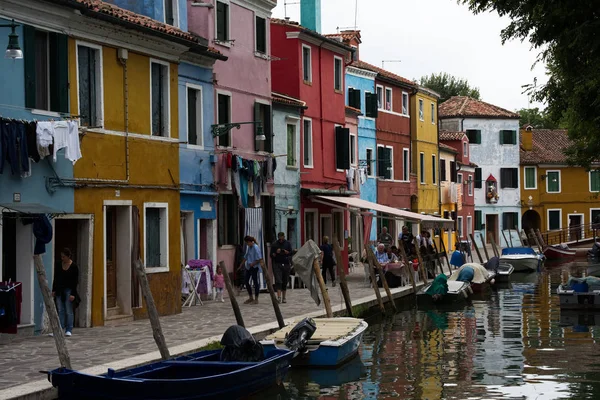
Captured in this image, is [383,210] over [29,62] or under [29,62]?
under

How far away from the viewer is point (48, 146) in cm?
1912

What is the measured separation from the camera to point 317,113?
127 ft

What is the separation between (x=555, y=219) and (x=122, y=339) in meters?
60.8

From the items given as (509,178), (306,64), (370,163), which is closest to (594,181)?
(509,178)

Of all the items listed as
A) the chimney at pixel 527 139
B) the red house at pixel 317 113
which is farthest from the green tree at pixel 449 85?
the red house at pixel 317 113

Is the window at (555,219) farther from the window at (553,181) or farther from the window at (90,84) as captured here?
the window at (90,84)

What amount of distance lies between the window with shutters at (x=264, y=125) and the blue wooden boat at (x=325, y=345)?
40.7 feet

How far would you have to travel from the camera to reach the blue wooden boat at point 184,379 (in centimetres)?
1285

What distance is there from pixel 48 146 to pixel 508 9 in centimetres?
816

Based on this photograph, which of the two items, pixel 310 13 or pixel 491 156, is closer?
pixel 310 13

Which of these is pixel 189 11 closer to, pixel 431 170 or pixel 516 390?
pixel 516 390

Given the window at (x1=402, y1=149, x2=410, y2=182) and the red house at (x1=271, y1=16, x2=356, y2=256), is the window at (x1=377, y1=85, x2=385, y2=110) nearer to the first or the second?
the window at (x1=402, y1=149, x2=410, y2=182)

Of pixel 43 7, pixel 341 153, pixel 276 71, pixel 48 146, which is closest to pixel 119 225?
pixel 48 146

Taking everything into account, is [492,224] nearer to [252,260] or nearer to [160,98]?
[252,260]
